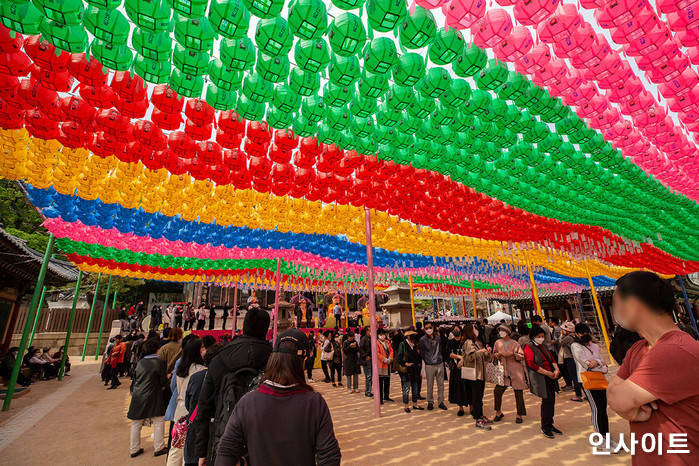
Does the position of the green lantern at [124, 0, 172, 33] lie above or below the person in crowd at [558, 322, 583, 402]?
above

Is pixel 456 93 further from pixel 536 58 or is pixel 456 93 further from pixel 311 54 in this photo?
pixel 311 54

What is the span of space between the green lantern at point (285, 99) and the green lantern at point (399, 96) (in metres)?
1.12

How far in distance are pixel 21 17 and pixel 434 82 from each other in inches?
152

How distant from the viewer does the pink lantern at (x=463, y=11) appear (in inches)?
110

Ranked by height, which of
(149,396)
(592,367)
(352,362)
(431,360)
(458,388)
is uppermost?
(592,367)

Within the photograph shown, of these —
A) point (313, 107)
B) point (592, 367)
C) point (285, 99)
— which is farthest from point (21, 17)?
point (592, 367)

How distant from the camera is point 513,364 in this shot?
5801 millimetres

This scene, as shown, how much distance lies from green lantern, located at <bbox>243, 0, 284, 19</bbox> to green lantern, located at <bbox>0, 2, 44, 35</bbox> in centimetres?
183

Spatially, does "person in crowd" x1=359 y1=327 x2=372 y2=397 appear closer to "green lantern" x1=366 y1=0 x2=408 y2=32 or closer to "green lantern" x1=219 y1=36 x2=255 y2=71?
"green lantern" x1=219 y1=36 x2=255 y2=71

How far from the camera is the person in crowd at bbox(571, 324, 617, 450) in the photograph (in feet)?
14.5

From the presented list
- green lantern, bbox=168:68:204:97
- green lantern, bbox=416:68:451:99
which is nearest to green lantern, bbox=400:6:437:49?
green lantern, bbox=416:68:451:99

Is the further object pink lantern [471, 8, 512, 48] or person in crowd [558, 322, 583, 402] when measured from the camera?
person in crowd [558, 322, 583, 402]

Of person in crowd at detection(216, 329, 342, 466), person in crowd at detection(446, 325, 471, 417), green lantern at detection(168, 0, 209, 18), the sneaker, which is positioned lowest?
the sneaker

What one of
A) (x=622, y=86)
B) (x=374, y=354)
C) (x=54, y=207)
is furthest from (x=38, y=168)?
(x=622, y=86)
